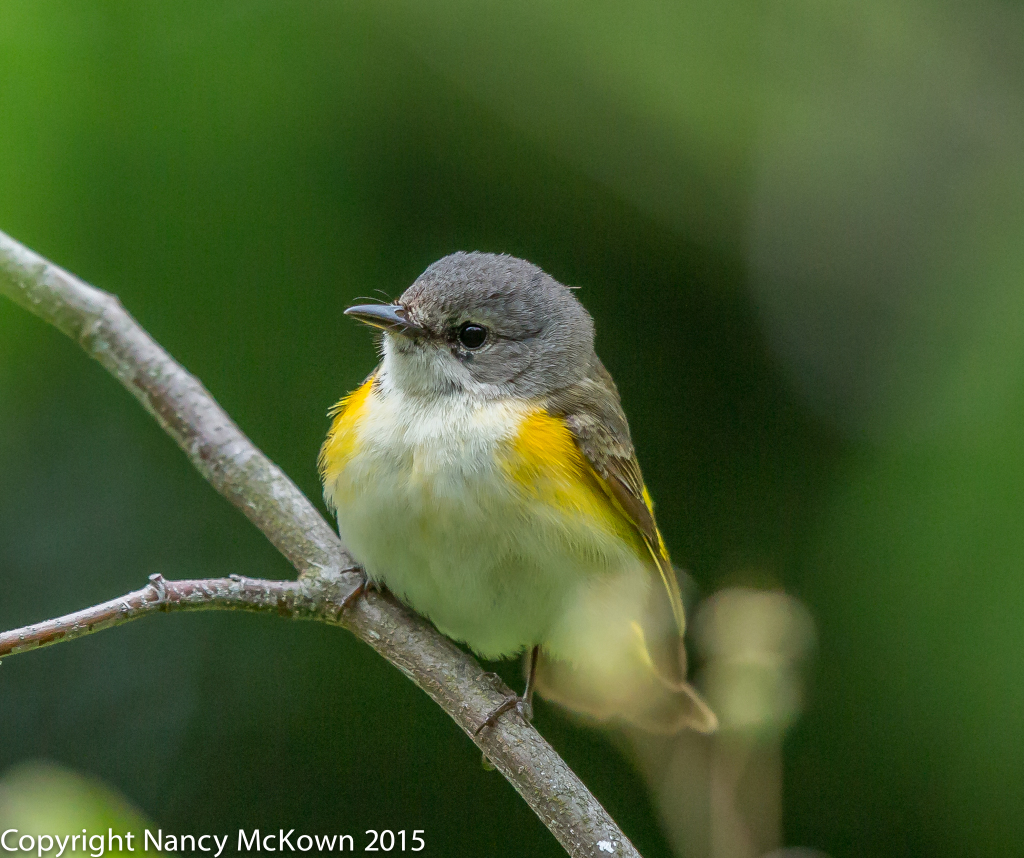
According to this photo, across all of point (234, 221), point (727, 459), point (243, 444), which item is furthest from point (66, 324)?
point (727, 459)

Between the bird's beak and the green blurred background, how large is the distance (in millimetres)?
751

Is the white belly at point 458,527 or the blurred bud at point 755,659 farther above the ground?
the white belly at point 458,527

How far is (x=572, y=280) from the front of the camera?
313cm

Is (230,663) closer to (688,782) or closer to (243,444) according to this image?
(243,444)

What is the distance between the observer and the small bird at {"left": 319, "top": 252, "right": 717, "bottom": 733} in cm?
205

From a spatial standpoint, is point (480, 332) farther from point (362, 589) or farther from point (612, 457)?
point (362, 589)

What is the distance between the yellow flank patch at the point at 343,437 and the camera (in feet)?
7.23

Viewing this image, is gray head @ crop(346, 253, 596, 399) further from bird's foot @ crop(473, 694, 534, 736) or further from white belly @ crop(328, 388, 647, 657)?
bird's foot @ crop(473, 694, 534, 736)

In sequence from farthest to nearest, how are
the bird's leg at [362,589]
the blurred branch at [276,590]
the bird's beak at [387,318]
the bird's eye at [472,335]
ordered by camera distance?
the bird's eye at [472,335], the bird's beak at [387,318], the bird's leg at [362,589], the blurred branch at [276,590]

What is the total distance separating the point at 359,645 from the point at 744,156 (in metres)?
1.77

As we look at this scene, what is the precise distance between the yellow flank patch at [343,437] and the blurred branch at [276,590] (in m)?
0.12

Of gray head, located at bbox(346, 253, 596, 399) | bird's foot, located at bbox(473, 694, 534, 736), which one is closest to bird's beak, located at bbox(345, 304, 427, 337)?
gray head, located at bbox(346, 253, 596, 399)

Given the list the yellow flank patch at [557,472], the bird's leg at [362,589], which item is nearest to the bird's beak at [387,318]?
the yellow flank patch at [557,472]

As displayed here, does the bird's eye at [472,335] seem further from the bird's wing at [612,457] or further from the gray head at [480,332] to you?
the bird's wing at [612,457]
